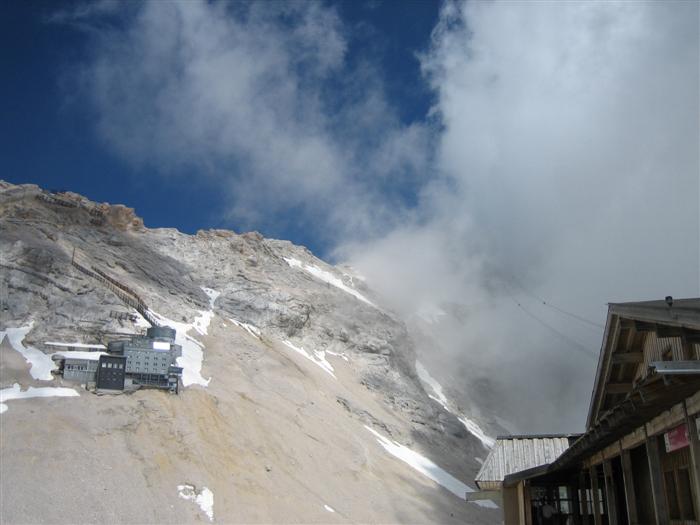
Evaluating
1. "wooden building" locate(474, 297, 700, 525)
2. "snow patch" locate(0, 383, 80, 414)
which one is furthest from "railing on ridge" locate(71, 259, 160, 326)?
"wooden building" locate(474, 297, 700, 525)

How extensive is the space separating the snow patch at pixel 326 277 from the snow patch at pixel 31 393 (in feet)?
185

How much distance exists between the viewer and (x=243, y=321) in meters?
70.8

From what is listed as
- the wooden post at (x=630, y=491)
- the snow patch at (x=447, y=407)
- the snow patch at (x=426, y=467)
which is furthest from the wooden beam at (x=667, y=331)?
the snow patch at (x=447, y=407)

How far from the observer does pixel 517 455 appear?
70.0 ft

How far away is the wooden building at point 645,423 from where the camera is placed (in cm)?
816

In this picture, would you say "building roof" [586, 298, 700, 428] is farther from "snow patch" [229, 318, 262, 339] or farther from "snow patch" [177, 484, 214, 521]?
"snow patch" [229, 318, 262, 339]

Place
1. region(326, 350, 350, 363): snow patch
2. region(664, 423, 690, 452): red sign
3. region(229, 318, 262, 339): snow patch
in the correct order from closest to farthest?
region(664, 423, 690, 452): red sign < region(229, 318, 262, 339): snow patch < region(326, 350, 350, 363): snow patch

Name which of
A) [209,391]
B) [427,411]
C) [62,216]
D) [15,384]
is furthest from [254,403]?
[62,216]

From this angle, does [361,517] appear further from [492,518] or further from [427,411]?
[427,411]

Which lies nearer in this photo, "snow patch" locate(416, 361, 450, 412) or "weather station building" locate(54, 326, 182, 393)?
"weather station building" locate(54, 326, 182, 393)

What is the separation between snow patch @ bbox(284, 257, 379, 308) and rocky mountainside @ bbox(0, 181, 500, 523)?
22.3 ft

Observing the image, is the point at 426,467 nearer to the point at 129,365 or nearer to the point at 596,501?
the point at 129,365

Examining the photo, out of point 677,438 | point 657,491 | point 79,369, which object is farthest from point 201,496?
point 677,438

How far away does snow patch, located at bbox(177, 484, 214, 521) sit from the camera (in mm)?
35806
